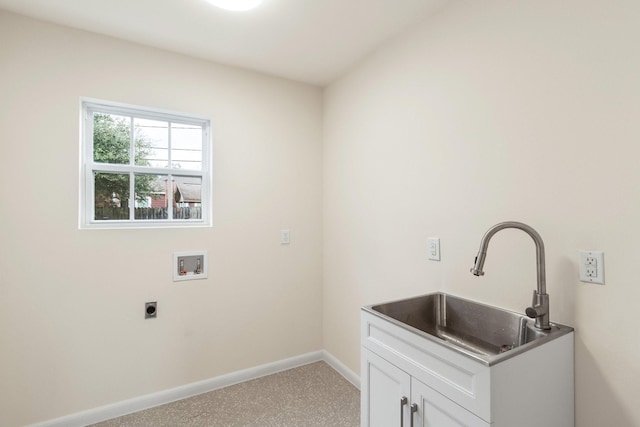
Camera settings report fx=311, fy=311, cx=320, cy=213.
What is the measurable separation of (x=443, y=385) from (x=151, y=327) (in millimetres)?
1993

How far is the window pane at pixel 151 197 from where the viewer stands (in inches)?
90.3

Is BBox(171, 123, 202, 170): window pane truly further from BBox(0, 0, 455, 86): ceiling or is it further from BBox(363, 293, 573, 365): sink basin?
BBox(363, 293, 573, 365): sink basin

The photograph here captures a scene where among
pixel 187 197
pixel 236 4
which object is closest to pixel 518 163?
pixel 236 4

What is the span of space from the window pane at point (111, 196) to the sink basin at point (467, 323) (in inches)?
73.0

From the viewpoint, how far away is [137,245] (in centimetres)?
220

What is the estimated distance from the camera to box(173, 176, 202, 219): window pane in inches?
95.6

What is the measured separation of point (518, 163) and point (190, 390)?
8.61 ft

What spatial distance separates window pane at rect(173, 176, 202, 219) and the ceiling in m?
0.96

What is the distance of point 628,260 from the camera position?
3.69 feet

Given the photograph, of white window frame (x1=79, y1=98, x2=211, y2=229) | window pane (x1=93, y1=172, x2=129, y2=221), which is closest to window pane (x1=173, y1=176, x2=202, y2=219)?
white window frame (x1=79, y1=98, x2=211, y2=229)

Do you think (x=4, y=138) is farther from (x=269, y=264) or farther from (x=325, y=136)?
(x=325, y=136)

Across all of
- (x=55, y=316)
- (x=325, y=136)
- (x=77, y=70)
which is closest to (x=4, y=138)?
(x=77, y=70)

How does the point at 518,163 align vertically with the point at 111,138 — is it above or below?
below

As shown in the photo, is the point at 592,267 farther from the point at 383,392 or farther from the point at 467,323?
the point at 383,392
